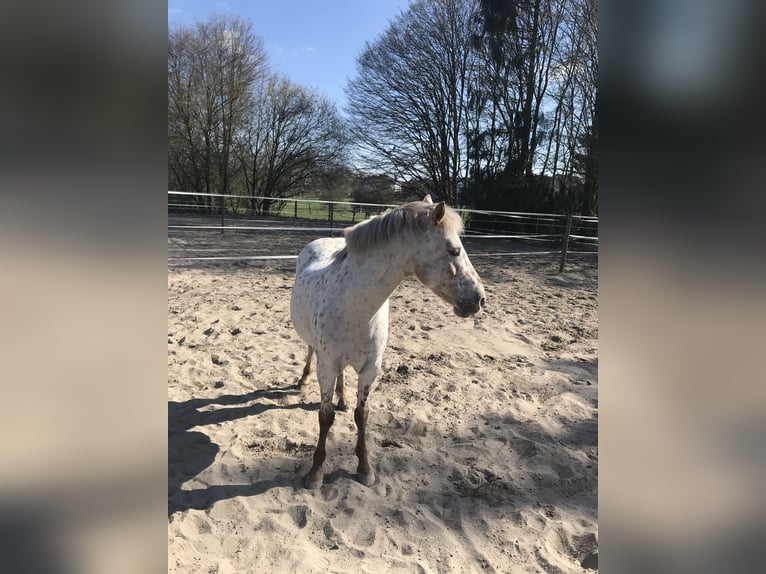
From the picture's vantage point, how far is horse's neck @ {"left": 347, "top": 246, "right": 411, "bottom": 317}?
1.92m

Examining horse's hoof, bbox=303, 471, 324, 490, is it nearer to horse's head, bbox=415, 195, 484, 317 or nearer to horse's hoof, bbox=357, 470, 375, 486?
horse's hoof, bbox=357, 470, 375, 486

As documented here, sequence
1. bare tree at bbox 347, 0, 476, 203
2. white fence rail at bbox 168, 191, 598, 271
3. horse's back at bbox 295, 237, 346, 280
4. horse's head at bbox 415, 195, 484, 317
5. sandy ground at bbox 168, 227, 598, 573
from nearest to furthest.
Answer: sandy ground at bbox 168, 227, 598, 573
horse's head at bbox 415, 195, 484, 317
horse's back at bbox 295, 237, 346, 280
white fence rail at bbox 168, 191, 598, 271
bare tree at bbox 347, 0, 476, 203

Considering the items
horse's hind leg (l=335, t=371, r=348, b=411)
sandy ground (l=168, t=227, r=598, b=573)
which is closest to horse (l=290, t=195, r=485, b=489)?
sandy ground (l=168, t=227, r=598, b=573)

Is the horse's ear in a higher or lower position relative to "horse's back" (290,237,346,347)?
higher

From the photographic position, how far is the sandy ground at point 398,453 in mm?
1751

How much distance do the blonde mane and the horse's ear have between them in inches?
0.6

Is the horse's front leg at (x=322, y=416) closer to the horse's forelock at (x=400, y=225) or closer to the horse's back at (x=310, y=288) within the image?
the horse's back at (x=310, y=288)

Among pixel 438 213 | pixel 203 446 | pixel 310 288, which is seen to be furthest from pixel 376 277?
pixel 203 446

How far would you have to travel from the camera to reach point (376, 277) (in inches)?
76.3

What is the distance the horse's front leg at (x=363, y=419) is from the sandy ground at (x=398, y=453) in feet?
0.18

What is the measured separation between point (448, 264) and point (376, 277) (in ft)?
1.13
